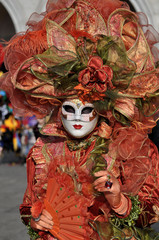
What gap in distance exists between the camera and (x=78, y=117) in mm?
2195

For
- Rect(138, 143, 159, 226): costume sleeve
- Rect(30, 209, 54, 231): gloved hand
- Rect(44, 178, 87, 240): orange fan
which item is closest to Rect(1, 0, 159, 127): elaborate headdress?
Result: Rect(138, 143, 159, 226): costume sleeve

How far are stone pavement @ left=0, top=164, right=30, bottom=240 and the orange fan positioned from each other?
77.2 inches

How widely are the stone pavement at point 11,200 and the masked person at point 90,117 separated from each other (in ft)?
6.21

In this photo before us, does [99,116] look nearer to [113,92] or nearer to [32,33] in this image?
[113,92]

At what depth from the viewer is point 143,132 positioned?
222 centimetres

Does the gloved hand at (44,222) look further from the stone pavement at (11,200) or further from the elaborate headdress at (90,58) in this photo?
the stone pavement at (11,200)

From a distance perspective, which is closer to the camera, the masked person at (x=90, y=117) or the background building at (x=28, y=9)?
the masked person at (x=90, y=117)

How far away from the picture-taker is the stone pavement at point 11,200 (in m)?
4.08

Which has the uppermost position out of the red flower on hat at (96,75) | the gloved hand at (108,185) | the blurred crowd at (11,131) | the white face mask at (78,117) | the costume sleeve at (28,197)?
the red flower on hat at (96,75)

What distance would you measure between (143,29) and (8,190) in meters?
4.16

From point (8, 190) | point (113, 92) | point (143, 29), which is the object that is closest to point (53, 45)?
point (113, 92)

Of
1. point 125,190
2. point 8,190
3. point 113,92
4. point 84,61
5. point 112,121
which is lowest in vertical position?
point 8,190

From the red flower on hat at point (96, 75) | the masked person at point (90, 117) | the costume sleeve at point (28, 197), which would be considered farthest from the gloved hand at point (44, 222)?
the red flower on hat at point (96, 75)

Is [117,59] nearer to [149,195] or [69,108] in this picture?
[69,108]
